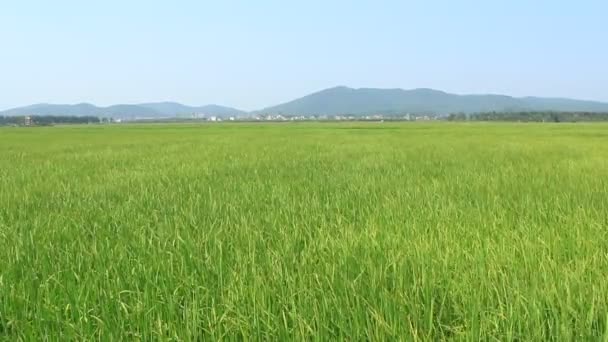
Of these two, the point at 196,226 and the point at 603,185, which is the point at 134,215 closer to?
the point at 196,226

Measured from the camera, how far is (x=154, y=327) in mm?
1801

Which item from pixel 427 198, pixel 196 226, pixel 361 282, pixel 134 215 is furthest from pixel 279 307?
pixel 427 198

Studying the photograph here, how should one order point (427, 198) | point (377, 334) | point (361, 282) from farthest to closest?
1. point (427, 198)
2. point (361, 282)
3. point (377, 334)

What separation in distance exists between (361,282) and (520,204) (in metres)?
2.79

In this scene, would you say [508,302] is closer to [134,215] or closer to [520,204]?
[520,204]

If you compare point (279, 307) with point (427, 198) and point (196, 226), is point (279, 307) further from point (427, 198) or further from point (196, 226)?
point (427, 198)

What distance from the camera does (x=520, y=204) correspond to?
172 inches

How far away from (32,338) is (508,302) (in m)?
1.75

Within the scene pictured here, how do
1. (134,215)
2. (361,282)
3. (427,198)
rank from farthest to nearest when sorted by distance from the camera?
(427,198) < (134,215) < (361,282)

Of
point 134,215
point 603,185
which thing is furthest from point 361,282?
point 603,185

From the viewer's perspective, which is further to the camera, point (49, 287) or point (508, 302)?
point (49, 287)

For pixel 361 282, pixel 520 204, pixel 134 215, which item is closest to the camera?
pixel 361 282

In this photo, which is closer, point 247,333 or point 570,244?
point 247,333

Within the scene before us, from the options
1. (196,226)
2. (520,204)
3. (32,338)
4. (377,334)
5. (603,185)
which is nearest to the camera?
(377,334)
